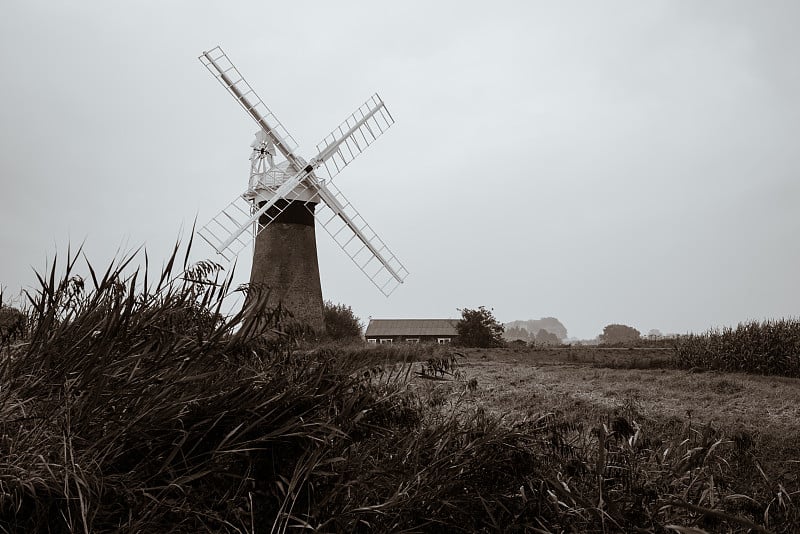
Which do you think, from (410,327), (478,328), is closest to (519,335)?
(410,327)

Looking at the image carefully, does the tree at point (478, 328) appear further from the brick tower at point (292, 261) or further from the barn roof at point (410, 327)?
the barn roof at point (410, 327)

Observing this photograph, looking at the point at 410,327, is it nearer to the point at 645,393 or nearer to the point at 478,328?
the point at 478,328

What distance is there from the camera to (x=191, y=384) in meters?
2.83

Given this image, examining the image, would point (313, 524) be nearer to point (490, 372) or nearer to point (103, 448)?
point (103, 448)

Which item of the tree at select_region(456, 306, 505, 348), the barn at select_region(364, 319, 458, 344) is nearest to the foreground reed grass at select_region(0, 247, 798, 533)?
the tree at select_region(456, 306, 505, 348)

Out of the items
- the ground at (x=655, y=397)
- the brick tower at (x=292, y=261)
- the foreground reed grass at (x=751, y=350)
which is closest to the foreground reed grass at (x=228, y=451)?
the ground at (x=655, y=397)

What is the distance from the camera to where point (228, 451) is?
2.57 metres

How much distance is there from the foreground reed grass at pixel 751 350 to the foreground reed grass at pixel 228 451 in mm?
15630

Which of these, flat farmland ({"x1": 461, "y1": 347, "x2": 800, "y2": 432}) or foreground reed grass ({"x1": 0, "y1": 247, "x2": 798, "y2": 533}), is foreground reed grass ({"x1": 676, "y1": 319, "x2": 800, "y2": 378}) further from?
foreground reed grass ({"x1": 0, "y1": 247, "x2": 798, "y2": 533})

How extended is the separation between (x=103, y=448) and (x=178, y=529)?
48 cm

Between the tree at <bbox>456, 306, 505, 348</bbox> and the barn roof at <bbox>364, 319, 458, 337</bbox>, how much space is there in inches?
486

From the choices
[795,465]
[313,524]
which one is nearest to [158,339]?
[313,524]

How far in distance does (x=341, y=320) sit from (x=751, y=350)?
69.5 ft

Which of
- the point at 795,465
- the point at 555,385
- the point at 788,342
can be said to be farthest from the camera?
the point at 788,342
